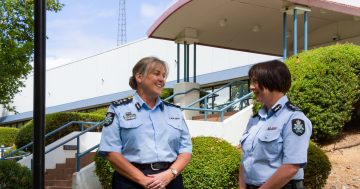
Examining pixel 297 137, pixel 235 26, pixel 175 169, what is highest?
pixel 235 26

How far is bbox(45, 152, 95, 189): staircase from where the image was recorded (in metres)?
10.3

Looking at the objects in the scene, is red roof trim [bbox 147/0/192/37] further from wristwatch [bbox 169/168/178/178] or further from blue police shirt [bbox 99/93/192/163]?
wristwatch [bbox 169/168/178/178]

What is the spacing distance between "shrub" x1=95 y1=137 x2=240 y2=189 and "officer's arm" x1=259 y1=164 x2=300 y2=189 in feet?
12.4

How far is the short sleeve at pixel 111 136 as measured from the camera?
11.9 feet

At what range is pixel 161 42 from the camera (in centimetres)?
2533

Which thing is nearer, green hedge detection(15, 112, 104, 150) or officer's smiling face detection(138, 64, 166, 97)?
officer's smiling face detection(138, 64, 166, 97)

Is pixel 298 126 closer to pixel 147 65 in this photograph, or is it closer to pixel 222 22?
pixel 147 65

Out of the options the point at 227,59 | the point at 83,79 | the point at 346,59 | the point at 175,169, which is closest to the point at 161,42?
the point at 227,59

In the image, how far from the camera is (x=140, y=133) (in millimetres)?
3672

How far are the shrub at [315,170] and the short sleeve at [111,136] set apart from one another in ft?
12.4

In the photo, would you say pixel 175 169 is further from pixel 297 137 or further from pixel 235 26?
pixel 235 26

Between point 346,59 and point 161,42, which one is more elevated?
point 161,42

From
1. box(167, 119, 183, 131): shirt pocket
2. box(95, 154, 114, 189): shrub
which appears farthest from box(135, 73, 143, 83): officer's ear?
box(95, 154, 114, 189): shrub

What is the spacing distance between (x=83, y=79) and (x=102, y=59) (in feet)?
7.66
